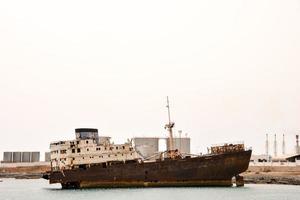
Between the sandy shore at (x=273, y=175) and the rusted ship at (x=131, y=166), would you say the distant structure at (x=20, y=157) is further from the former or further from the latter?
the sandy shore at (x=273, y=175)

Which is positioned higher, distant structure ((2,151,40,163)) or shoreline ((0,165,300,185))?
distant structure ((2,151,40,163))

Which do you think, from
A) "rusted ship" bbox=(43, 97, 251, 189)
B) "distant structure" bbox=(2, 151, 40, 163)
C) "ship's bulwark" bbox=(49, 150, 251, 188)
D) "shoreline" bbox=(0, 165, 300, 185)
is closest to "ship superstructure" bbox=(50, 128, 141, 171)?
"rusted ship" bbox=(43, 97, 251, 189)

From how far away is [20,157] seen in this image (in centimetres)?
12850

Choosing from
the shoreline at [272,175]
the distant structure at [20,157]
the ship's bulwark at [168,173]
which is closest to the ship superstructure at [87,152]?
the ship's bulwark at [168,173]

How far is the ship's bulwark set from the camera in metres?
55.0

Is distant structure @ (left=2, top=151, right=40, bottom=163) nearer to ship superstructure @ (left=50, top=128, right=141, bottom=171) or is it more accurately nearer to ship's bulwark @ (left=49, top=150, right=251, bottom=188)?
ship superstructure @ (left=50, top=128, right=141, bottom=171)

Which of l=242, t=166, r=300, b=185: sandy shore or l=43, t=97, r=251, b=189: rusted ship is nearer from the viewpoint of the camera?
l=43, t=97, r=251, b=189: rusted ship

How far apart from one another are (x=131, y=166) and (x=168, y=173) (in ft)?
14.8

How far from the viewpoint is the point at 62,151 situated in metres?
61.9

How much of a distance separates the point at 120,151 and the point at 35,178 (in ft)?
179

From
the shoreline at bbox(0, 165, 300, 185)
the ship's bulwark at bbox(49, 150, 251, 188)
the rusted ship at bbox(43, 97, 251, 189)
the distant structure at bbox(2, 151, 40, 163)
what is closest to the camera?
the ship's bulwark at bbox(49, 150, 251, 188)

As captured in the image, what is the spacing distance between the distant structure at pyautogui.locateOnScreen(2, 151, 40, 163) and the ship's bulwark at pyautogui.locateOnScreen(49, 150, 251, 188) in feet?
234

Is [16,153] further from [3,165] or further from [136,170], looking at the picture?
[136,170]

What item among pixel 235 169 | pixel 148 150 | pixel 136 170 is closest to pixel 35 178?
pixel 148 150
